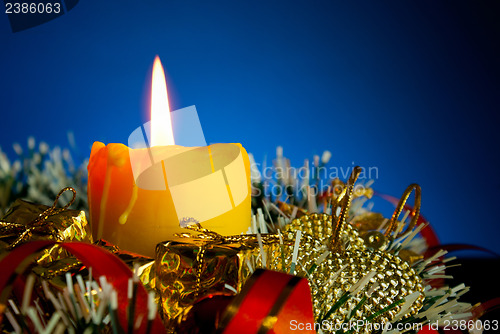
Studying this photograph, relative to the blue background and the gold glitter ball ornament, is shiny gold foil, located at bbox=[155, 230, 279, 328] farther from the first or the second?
the blue background

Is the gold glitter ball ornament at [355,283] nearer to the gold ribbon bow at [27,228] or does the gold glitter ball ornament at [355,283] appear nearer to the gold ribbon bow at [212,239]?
the gold ribbon bow at [212,239]

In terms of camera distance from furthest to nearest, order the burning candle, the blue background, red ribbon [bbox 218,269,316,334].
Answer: the blue background
the burning candle
red ribbon [bbox 218,269,316,334]

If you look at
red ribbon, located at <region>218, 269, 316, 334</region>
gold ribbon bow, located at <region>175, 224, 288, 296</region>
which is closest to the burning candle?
gold ribbon bow, located at <region>175, 224, 288, 296</region>

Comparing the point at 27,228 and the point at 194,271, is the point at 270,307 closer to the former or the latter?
the point at 194,271

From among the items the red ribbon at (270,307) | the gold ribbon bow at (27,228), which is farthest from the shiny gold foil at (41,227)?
the red ribbon at (270,307)

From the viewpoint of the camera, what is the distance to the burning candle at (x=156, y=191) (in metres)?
0.36

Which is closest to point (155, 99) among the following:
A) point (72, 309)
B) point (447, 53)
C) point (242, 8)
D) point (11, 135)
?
point (72, 309)

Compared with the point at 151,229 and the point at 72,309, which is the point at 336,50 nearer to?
the point at 151,229

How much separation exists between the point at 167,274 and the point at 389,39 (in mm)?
1281

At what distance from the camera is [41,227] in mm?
318

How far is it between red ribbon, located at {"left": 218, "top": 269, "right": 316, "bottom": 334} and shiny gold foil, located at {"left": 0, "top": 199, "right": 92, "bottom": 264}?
13cm

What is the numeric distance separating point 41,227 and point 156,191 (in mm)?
85

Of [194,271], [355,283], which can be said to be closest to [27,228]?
[194,271]

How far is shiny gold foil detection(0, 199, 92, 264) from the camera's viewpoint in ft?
0.97
